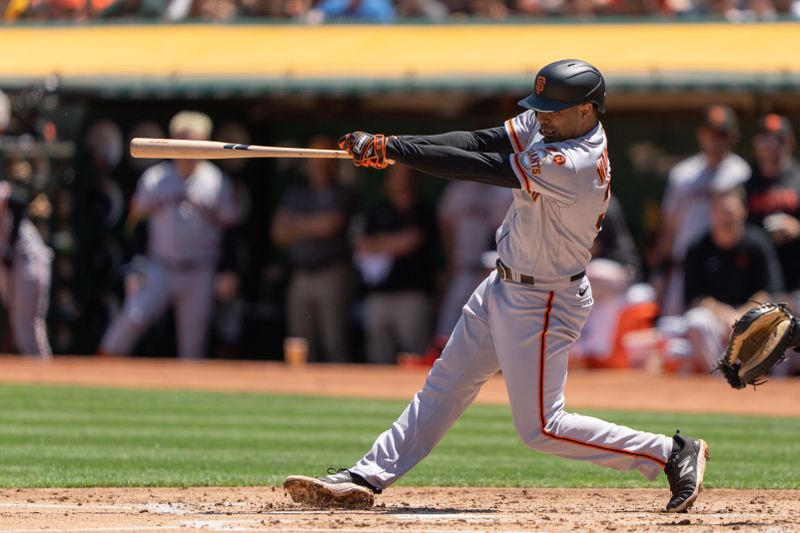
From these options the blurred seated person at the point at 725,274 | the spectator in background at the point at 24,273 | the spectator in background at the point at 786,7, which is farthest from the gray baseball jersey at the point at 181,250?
the spectator in background at the point at 786,7

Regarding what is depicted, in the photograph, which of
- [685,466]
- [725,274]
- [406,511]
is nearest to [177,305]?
[725,274]

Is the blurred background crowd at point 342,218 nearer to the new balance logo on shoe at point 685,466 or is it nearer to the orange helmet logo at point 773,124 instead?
the orange helmet logo at point 773,124

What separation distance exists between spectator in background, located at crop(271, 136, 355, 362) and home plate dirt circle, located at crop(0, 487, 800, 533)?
735cm

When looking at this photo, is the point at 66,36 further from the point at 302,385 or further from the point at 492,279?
the point at 492,279

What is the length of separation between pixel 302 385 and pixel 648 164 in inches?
171

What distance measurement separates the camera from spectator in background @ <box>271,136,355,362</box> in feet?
46.7

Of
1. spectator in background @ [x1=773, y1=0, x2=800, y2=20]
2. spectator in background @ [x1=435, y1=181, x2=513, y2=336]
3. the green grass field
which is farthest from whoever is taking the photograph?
spectator in background @ [x1=773, y1=0, x2=800, y2=20]

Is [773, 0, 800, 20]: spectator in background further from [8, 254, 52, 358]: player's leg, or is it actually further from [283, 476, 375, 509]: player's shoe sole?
[283, 476, 375, 509]: player's shoe sole

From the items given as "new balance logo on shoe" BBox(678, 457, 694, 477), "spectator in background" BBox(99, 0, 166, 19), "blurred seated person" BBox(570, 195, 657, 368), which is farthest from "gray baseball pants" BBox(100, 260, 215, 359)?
"new balance logo on shoe" BBox(678, 457, 694, 477)

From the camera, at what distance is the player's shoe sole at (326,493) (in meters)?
5.92

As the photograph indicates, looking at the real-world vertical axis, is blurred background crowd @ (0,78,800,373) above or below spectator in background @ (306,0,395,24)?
below

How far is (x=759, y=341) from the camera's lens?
6.17 m

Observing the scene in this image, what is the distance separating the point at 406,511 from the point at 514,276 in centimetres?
99

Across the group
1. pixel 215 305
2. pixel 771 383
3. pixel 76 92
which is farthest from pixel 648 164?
pixel 76 92
